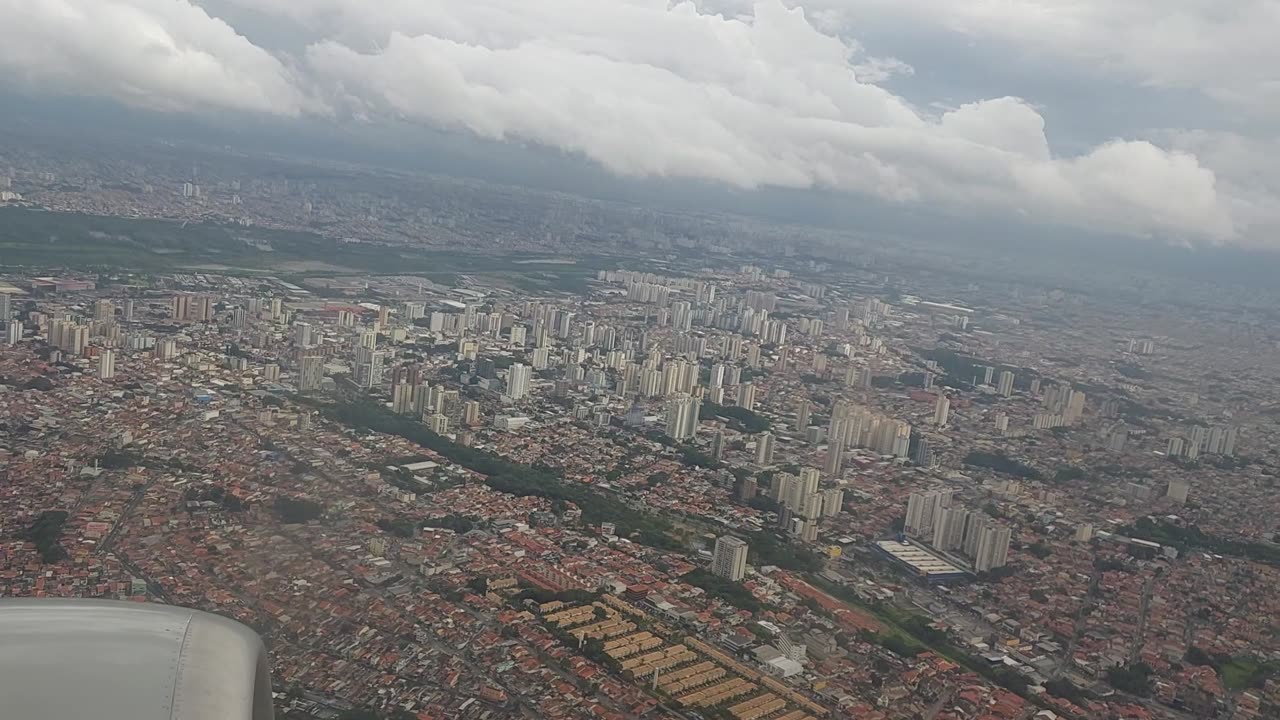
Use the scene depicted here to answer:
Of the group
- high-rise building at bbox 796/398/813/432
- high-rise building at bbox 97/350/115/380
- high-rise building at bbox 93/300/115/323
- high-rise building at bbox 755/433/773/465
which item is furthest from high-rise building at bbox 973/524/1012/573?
Result: high-rise building at bbox 93/300/115/323

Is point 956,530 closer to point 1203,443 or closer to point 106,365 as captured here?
point 1203,443

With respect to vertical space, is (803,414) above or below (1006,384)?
below

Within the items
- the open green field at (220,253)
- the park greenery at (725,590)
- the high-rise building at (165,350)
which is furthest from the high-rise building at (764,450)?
the open green field at (220,253)

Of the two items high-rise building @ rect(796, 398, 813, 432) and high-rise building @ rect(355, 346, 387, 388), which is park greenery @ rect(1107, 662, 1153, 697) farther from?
high-rise building @ rect(355, 346, 387, 388)

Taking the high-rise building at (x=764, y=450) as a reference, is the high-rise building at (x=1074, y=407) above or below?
above

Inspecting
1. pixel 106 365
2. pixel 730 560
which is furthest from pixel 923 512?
pixel 106 365

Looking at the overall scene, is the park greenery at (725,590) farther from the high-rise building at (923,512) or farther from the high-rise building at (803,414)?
the high-rise building at (803,414)
